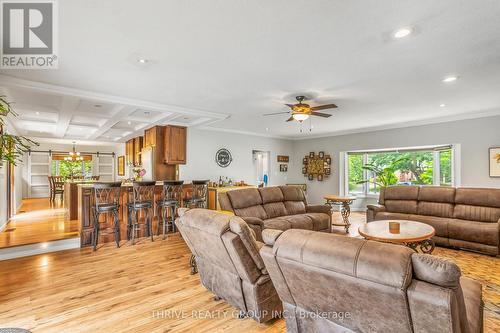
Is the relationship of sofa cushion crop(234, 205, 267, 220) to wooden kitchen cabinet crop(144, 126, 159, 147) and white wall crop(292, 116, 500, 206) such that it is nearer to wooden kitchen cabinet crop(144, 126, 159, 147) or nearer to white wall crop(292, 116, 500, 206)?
wooden kitchen cabinet crop(144, 126, 159, 147)

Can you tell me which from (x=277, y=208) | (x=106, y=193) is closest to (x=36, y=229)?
(x=106, y=193)

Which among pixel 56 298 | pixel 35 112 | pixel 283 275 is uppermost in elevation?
pixel 35 112

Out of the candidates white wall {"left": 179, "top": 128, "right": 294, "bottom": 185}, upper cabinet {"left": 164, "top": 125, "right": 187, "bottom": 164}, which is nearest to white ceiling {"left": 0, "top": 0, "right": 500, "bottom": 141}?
upper cabinet {"left": 164, "top": 125, "right": 187, "bottom": 164}

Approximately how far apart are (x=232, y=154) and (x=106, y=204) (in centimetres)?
433

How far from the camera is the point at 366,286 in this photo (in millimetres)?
1270

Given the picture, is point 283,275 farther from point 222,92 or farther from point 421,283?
point 222,92

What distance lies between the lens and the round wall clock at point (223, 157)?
784 cm

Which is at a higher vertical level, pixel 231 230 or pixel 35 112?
pixel 35 112

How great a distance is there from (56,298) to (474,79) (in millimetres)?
6070

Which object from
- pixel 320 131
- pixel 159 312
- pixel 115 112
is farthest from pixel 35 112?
pixel 320 131

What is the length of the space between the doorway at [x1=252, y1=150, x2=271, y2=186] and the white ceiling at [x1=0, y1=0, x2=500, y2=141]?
11.7 feet

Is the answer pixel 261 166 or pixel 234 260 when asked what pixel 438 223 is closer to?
pixel 234 260

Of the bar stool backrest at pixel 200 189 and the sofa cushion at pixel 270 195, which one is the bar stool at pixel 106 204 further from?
the sofa cushion at pixel 270 195

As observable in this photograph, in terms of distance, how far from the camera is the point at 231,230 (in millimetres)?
2076
